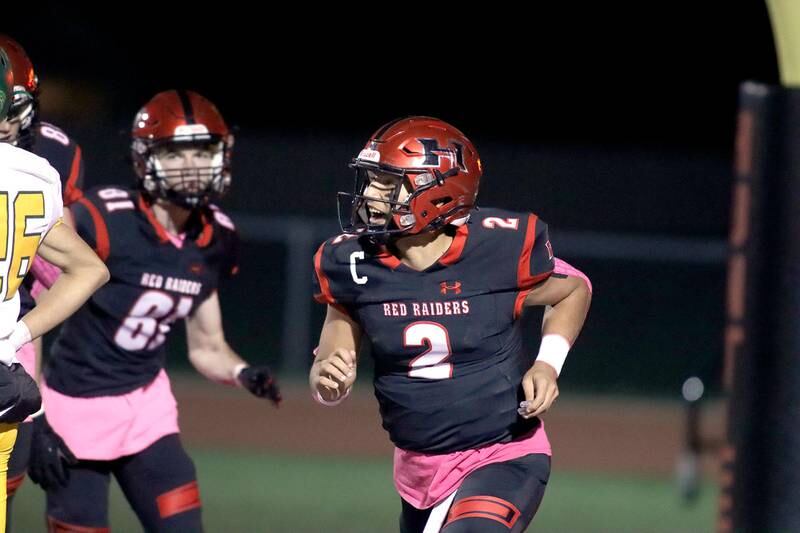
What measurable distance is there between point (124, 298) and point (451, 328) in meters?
1.33

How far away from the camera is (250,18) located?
58.3ft

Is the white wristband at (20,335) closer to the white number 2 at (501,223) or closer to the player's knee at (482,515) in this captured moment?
the player's knee at (482,515)

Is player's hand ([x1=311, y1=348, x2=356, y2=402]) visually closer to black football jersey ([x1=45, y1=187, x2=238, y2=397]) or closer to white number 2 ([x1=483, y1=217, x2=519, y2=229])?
white number 2 ([x1=483, y1=217, x2=519, y2=229])

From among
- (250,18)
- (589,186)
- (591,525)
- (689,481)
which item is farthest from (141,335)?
(250,18)

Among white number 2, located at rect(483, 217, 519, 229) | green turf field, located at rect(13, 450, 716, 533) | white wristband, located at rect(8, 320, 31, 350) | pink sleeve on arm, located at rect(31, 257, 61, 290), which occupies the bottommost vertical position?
green turf field, located at rect(13, 450, 716, 533)

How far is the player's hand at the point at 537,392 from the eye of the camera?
12.5 ft

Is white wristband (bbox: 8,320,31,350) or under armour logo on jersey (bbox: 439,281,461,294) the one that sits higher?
white wristband (bbox: 8,320,31,350)

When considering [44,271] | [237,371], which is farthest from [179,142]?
[237,371]

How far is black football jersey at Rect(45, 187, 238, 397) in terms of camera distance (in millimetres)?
4699

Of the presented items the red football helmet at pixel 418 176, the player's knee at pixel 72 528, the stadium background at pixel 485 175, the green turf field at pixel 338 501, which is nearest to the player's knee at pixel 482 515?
the red football helmet at pixel 418 176

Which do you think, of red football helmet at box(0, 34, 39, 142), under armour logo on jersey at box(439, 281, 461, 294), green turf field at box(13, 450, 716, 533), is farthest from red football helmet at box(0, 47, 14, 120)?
green turf field at box(13, 450, 716, 533)

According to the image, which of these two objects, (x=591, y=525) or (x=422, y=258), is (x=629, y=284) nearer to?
(x=591, y=525)

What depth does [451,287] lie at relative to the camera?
4070 mm

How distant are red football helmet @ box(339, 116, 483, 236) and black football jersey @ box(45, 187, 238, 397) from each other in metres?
0.97
